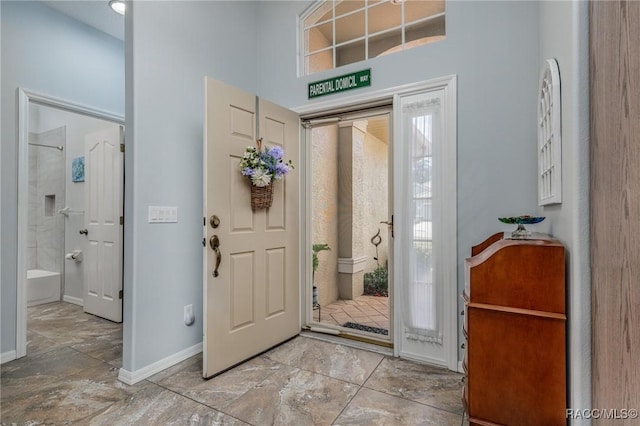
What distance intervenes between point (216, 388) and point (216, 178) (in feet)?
4.58

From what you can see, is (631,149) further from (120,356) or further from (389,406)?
(120,356)

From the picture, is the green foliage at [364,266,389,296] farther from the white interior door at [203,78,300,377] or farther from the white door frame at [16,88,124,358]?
the white door frame at [16,88,124,358]

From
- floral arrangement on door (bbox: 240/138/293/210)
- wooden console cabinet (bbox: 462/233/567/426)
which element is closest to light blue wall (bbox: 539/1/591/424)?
wooden console cabinet (bbox: 462/233/567/426)

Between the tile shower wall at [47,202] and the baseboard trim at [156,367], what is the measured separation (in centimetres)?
292

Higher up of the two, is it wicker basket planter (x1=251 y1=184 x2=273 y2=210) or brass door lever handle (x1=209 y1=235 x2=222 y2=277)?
wicker basket planter (x1=251 y1=184 x2=273 y2=210)

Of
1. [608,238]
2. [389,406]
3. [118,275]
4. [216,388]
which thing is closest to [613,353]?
[608,238]

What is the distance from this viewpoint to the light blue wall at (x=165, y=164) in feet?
6.85

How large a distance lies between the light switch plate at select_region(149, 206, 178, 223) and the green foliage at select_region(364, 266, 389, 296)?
6.02ft

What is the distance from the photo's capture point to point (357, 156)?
3.03m

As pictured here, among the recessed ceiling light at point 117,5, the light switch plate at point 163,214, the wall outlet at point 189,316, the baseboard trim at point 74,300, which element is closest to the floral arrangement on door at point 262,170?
the light switch plate at point 163,214

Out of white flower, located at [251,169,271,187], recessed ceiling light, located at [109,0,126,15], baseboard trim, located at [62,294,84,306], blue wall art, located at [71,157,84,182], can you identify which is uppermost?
recessed ceiling light, located at [109,0,126,15]

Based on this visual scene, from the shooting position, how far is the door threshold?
2.57 metres

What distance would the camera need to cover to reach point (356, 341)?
107 inches

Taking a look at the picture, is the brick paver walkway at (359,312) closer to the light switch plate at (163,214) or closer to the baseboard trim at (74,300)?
the light switch plate at (163,214)
